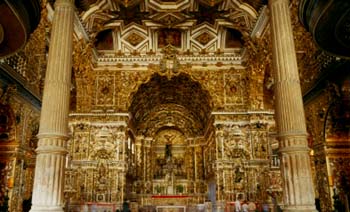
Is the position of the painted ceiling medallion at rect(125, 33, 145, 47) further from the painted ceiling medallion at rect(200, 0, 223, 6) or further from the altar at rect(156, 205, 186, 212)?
the altar at rect(156, 205, 186, 212)

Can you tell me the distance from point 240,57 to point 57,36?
42.3 feet

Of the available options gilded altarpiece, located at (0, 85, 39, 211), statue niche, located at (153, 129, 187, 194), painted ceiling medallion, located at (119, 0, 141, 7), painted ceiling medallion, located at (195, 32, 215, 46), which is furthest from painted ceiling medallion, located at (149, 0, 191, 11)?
statue niche, located at (153, 129, 187, 194)

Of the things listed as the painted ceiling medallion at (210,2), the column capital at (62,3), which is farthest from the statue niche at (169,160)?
the column capital at (62,3)

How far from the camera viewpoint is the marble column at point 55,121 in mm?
7668

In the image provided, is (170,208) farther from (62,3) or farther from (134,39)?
(62,3)

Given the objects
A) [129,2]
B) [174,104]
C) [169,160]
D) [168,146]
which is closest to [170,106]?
[174,104]

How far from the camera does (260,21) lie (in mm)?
15516

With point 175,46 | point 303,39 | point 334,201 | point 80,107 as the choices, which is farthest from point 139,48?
point 334,201

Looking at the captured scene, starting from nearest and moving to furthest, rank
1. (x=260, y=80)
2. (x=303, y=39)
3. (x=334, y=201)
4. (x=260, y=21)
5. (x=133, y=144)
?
(x=334, y=201) < (x=303, y=39) < (x=260, y=21) < (x=260, y=80) < (x=133, y=144)

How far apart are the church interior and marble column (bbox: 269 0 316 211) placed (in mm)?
30

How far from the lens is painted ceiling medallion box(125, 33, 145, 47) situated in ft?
63.1

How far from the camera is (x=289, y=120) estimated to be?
8.10m

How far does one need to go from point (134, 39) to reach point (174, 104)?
8.42m

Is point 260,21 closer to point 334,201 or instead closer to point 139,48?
point 139,48
